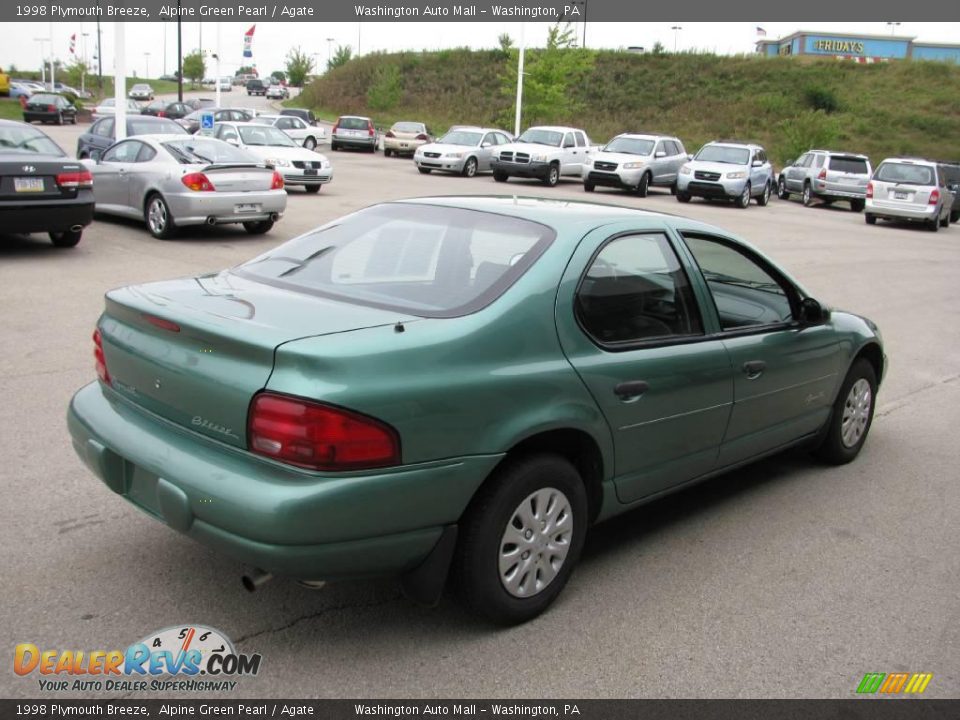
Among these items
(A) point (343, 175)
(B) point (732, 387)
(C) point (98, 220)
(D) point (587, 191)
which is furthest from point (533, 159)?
(B) point (732, 387)

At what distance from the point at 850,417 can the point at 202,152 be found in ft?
35.2

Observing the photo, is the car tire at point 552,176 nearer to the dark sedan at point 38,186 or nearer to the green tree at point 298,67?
the dark sedan at point 38,186

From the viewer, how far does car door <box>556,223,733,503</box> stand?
3.74 meters

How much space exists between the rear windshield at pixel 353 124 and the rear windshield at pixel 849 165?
19.7m

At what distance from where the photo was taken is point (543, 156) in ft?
95.5

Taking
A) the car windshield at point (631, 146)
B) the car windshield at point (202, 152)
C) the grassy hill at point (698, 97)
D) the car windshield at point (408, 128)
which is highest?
the grassy hill at point (698, 97)

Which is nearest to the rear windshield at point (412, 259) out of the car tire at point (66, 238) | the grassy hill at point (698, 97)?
the car tire at point (66, 238)

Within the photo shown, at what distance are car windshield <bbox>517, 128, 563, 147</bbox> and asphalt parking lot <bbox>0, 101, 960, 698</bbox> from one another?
A: 24595 millimetres

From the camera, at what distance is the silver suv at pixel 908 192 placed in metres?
24.3

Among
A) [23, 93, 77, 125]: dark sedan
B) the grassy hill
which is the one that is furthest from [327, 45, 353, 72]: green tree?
[23, 93, 77, 125]: dark sedan

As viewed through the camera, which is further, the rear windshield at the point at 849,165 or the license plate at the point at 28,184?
the rear windshield at the point at 849,165

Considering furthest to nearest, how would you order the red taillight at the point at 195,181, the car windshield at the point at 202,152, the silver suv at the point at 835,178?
the silver suv at the point at 835,178 < the car windshield at the point at 202,152 < the red taillight at the point at 195,181

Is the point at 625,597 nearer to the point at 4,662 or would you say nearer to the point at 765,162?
the point at 4,662

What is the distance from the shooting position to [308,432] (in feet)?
9.72
